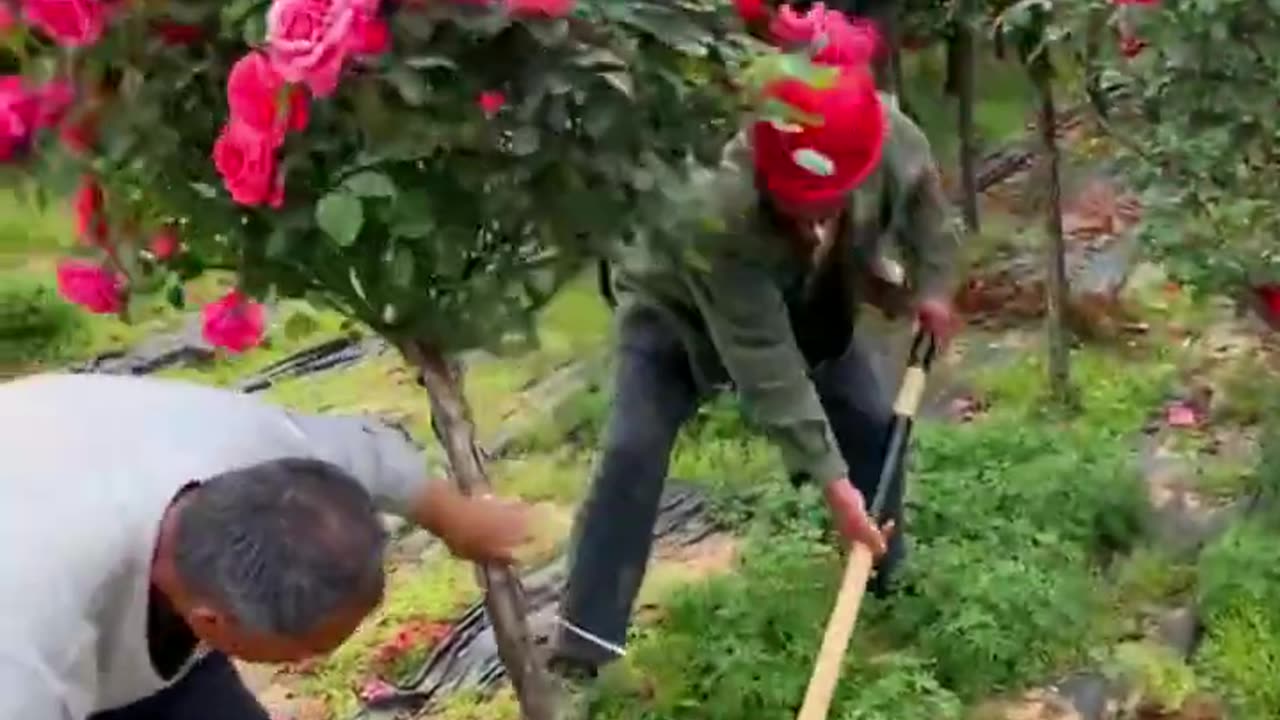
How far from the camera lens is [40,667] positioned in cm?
196

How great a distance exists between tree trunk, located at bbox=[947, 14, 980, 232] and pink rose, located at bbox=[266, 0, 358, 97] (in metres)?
4.11

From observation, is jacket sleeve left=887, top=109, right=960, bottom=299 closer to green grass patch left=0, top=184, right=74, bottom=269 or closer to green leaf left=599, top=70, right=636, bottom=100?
green leaf left=599, top=70, right=636, bottom=100

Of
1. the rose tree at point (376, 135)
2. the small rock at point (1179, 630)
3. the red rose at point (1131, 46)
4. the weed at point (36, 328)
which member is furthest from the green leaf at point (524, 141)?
the weed at point (36, 328)

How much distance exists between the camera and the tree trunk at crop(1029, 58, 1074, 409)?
5004 mm

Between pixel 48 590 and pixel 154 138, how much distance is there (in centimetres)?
59

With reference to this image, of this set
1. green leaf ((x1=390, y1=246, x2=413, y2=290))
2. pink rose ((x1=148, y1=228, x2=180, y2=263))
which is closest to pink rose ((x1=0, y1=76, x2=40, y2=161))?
pink rose ((x1=148, y1=228, x2=180, y2=263))

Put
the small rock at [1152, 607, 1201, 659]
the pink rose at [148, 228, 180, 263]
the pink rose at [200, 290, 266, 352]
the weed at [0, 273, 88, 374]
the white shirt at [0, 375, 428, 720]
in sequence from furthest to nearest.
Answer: the weed at [0, 273, 88, 374], the small rock at [1152, 607, 1201, 659], the pink rose at [200, 290, 266, 352], the pink rose at [148, 228, 180, 263], the white shirt at [0, 375, 428, 720]

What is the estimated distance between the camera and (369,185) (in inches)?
84.4

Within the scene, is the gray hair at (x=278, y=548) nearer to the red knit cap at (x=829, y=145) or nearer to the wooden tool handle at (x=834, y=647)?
the red knit cap at (x=829, y=145)

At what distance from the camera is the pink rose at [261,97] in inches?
80.0

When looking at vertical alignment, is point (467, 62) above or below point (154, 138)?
above

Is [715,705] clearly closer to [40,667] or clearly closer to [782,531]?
[782,531]

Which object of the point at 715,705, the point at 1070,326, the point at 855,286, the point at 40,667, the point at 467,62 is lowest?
the point at 1070,326

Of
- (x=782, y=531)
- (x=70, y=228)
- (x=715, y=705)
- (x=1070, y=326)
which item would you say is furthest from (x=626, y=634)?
(x=1070, y=326)
